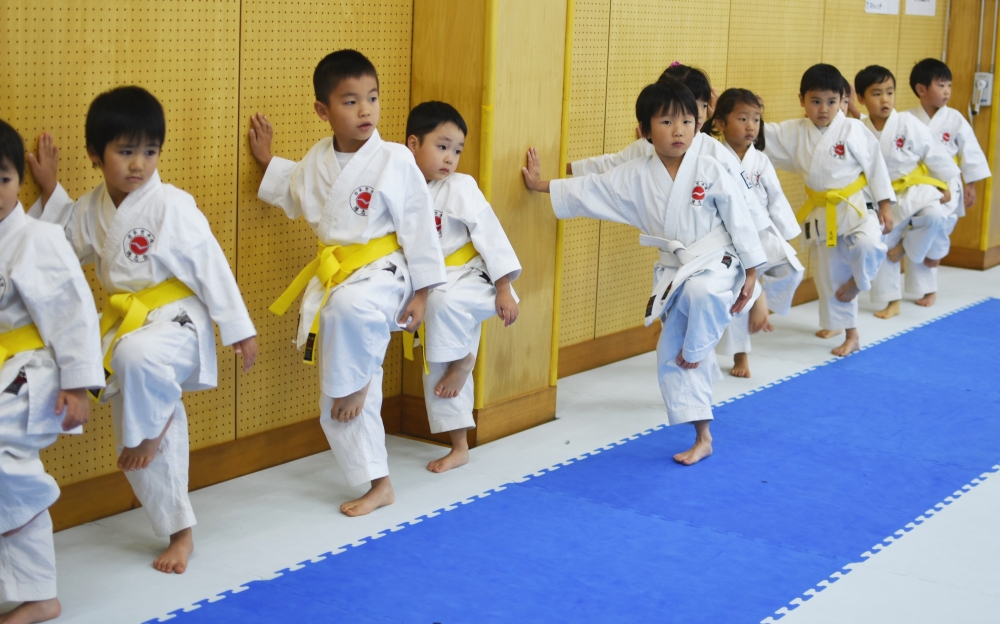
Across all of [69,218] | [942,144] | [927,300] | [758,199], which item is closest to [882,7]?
[942,144]

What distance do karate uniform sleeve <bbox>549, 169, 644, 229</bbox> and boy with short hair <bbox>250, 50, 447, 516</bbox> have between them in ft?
2.85

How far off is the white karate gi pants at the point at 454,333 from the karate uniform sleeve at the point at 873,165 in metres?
2.65

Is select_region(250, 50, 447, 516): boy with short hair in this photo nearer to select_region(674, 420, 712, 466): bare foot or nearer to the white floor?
the white floor

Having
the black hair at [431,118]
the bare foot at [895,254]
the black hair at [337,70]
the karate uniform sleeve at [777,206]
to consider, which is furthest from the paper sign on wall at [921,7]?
the black hair at [337,70]

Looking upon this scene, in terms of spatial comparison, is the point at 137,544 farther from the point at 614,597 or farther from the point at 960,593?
the point at 960,593

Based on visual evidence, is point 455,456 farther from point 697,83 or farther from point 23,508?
point 697,83

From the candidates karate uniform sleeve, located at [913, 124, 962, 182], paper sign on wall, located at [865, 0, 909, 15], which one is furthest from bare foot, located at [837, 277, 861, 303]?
paper sign on wall, located at [865, 0, 909, 15]

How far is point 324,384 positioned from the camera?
3.23 meters

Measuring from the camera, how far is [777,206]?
489 cm

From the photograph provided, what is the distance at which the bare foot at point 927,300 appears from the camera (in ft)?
21.7

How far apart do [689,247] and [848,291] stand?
1.95 m

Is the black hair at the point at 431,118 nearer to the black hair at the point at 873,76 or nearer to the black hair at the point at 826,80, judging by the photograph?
the black hair at the point at 826,80

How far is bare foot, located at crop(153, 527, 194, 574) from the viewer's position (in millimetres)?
2875

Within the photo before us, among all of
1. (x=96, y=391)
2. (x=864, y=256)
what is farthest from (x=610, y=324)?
(x=96, y=391)
